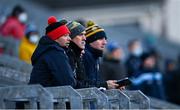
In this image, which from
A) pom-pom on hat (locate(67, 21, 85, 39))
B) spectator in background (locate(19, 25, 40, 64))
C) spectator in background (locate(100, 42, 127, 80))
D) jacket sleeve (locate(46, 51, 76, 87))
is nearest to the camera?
jacket sleeve (locate(46, 51, 76, 87))

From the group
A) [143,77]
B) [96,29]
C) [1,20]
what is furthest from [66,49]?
[1,20]

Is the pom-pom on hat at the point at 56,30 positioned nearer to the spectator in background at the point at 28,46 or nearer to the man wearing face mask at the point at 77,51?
the man wearing face mask at the point at 77,51

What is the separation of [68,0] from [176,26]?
17.1ft

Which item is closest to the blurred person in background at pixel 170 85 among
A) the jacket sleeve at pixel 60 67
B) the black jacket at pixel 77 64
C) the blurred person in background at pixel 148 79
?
the blurred person in background at pixel 148 79

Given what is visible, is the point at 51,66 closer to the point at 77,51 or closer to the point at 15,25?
the point at 77,51

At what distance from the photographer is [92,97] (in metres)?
9.95

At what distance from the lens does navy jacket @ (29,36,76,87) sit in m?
10.2

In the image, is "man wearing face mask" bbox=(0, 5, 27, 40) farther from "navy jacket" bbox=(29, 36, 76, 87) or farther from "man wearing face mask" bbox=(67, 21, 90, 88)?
"navy jacket" bbox=(29, 36, 76, 87)

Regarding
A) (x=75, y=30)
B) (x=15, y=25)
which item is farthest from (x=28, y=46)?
(x=75, y=30)

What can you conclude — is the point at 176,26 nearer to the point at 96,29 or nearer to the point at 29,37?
the point at 29,37

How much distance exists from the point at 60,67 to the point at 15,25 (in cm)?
765

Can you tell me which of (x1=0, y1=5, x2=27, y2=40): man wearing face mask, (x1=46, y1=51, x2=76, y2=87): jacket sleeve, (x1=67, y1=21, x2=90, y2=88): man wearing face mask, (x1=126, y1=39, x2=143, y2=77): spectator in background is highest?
(x1=0, y1=5, x2=27, y2=40): man wearing face mask

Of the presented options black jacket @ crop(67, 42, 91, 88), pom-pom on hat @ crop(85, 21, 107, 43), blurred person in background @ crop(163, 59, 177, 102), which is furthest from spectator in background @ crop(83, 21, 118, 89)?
blurred person in background @ crop(163, 59, 177, 102)

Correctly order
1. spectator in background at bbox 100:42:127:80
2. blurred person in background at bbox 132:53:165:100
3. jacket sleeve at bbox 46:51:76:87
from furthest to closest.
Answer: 1. blurred person in background at bbox 132:53:165:100
2. spectator in background at bbox 100:42:127:80
3. jacket sleeve at bbox 46:51:76:87
